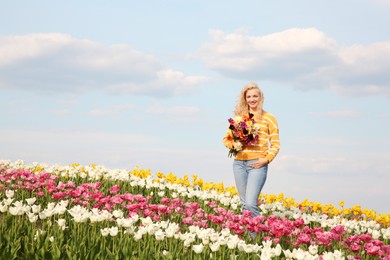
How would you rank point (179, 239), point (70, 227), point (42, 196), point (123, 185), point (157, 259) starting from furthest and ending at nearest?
point (123, 185), point (42, 196), point (70, 227), point (179, 239), point (157, 259)

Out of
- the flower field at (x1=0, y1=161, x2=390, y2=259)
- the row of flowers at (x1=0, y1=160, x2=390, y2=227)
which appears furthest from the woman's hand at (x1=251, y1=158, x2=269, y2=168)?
the row of flowers at (x1=0, y1=160, x2=390, y2=227)

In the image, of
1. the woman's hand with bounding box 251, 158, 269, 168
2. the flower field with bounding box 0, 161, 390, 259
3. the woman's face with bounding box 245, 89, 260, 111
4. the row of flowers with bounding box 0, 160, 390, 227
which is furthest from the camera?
the row of flowers with bounding box 0, 160, 390, 227

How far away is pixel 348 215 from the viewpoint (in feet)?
46.1

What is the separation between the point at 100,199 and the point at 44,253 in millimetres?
2969

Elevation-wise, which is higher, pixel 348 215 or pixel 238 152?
pixel 238 152

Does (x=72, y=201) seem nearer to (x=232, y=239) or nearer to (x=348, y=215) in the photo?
(x=232, y=239)

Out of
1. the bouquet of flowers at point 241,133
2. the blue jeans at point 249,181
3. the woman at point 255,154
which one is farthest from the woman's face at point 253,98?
the blue jeans at point 249,181

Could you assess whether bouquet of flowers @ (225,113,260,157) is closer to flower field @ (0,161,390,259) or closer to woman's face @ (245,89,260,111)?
woman's face @ (245,89,260,111)

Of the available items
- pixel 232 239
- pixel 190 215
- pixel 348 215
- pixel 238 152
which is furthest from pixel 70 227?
pixel 348 215

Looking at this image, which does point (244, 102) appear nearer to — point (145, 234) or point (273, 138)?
point (273, 138)

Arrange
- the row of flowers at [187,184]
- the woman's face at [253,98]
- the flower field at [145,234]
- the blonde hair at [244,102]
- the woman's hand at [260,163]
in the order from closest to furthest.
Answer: the flower field at [145,234]
the woman's hand at [260,163]
the woman's face at [253,98]
the blonde hair at [244,102]
the row of flowers at [187,184]

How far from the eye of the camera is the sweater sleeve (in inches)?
368

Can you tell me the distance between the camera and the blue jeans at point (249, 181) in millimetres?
9266

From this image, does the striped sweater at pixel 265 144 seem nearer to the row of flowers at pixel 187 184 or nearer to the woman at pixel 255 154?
the woman at pixel 255 154
